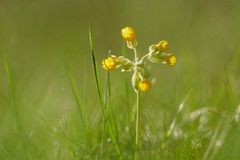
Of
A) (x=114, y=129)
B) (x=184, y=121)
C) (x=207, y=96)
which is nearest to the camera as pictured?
(x=114, y=129)

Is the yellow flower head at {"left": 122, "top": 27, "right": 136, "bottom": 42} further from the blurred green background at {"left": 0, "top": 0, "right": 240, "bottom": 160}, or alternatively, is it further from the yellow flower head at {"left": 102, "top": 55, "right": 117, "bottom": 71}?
the blurred green background at {"left": 0, "top": 0, "right": 240, "bottom": 160}

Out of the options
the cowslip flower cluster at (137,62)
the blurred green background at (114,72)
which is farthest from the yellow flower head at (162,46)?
the blurred green background at (114,72)

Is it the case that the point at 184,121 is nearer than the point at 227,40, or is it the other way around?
the point at 184,121

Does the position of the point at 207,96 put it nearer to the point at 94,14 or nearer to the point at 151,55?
the point at 151,55

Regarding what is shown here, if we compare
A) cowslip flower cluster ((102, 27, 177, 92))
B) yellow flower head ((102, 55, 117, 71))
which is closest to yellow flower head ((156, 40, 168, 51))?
cowslip flower cluster ((102, 27, 177, 92))

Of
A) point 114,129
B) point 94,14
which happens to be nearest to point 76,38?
point 114,129

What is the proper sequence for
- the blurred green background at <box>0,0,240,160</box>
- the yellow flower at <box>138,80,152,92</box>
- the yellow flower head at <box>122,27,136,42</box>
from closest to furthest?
the yellow flower at <box>138,80,152,92</box> → the yellow flower head at <box>122,27,136,42</box> → the blurred green background at <box>0,0,240,160</box>

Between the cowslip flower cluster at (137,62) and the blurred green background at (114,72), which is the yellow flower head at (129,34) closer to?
the cowslip flower cluster at (137,62)
